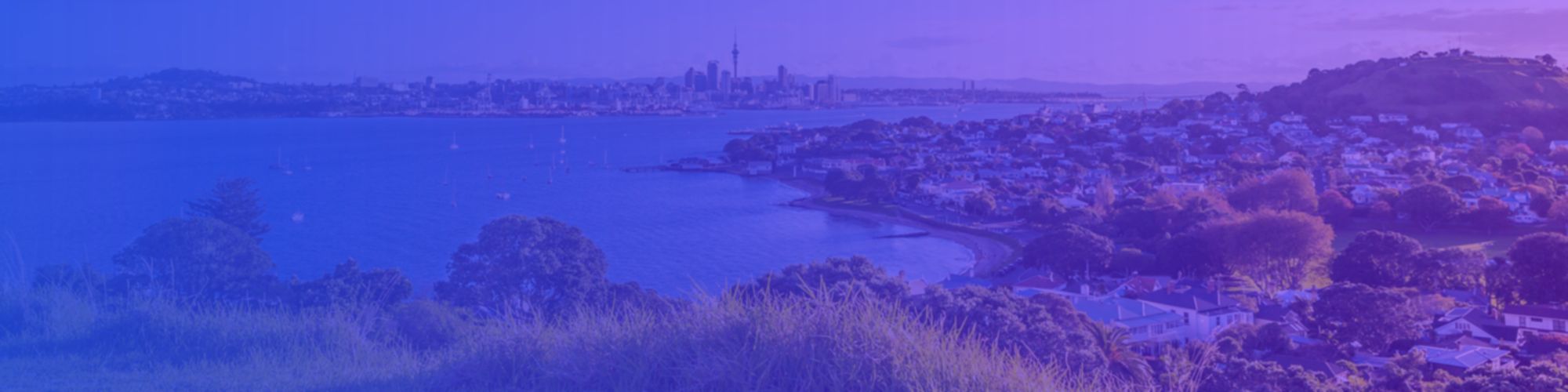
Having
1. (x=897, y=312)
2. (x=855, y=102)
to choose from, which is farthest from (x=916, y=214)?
(x=855, y=102)

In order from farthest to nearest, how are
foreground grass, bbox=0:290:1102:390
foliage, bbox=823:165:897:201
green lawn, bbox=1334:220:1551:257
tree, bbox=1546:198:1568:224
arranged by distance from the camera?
foliage, bbox=823:165:897:201
green lawn, bbox=1334:220:1551:257
tree, bbox=1546:198:1568:224
foreground grass, bbox=0:290:1102:390

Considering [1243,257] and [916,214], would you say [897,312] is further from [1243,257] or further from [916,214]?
[916,214]

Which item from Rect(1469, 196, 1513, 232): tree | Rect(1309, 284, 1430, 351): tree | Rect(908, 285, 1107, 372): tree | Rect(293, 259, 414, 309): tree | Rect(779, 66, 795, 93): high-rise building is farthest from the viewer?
Rect(779, 66, 795, 93): high-rise building

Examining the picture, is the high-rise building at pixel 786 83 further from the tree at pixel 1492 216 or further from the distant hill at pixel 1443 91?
the tree at pixel 1492 216

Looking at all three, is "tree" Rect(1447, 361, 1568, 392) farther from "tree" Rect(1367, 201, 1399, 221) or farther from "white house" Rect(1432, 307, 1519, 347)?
"tree" Rect(1367, 201, 1399, 221)

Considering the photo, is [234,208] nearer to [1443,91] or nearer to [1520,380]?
[1520,380]

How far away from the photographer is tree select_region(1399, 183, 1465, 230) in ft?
32.4

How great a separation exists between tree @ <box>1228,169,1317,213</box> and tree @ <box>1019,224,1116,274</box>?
367 cm

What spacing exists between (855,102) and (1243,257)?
124 ft

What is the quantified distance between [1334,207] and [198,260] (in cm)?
1053

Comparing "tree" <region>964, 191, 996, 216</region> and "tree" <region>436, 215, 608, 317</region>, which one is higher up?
"tree" <region>436, 215, 608, 317</region>

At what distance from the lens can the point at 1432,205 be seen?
32.6 ft

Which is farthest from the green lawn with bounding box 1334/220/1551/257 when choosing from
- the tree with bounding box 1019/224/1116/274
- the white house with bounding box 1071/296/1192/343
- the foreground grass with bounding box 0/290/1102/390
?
the foreground grass with bounding box 0/290/1102/390

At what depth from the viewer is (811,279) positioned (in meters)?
4.73
